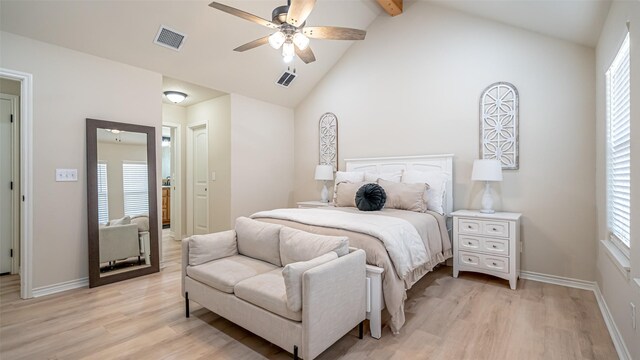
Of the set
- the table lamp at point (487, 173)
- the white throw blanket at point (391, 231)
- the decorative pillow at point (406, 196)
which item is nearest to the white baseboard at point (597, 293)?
the table lamp at point (487, 173)

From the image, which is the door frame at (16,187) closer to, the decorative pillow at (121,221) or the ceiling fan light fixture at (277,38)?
the decorative pillow at (121,221)

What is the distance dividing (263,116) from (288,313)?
12.9 ft

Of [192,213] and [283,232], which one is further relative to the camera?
[192,213]

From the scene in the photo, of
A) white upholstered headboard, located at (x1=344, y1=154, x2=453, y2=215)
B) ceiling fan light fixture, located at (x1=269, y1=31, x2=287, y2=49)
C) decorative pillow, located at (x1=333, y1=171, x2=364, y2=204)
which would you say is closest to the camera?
ceiling fan light fixture, located at (x1=269, y1=31, x2=287, y2=49)

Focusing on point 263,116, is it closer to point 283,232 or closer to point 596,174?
point 283,232

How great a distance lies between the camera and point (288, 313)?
1.78 m

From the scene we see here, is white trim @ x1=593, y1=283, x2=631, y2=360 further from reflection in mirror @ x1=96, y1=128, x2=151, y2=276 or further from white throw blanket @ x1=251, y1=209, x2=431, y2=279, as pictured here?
reflection in mirror @ x1=96, y1=128, x2=151, y2=276

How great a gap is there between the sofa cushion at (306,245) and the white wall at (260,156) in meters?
2.41

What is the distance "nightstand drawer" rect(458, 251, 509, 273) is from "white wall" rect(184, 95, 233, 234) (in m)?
3.27

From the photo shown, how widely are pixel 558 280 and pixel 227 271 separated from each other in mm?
3424

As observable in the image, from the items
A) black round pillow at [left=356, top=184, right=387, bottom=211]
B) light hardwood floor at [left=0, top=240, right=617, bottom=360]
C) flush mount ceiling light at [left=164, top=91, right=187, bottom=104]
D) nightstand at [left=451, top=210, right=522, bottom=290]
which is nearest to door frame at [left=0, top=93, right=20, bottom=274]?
light hardwood floor at [left=0, top=240, right=617, bottom=360]

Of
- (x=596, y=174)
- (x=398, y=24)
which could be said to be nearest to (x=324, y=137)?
(x=398, y=24)

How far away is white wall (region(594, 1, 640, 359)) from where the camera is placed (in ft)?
5.49

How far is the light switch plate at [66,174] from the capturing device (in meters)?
3.03
